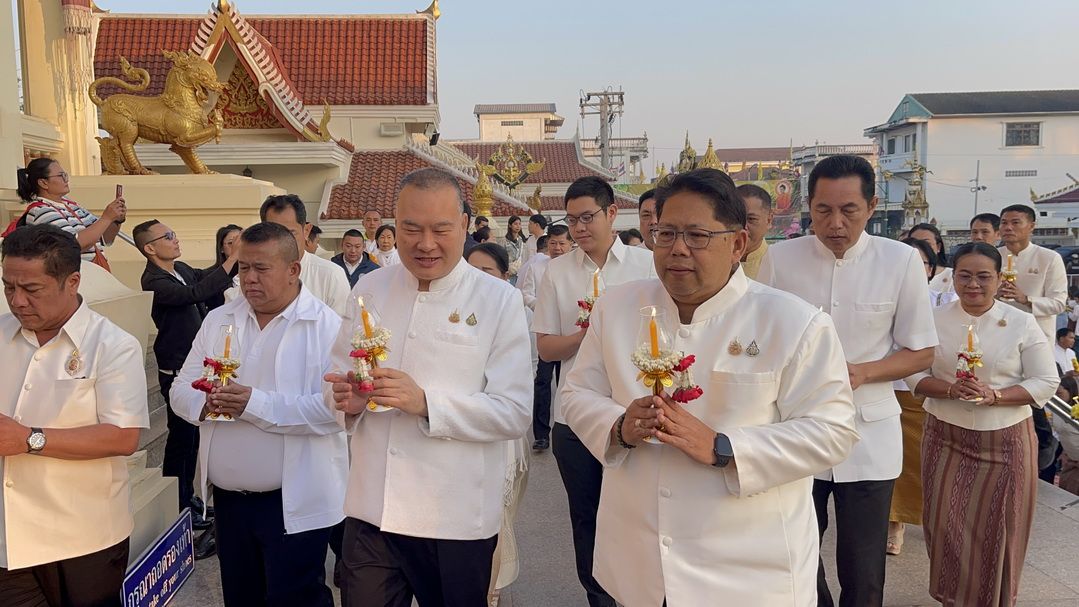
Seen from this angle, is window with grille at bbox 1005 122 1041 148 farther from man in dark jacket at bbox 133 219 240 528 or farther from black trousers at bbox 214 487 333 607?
black trousers at bbox 214 487 333 607

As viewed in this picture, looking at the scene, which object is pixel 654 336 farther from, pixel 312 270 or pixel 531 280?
pixel 531 280

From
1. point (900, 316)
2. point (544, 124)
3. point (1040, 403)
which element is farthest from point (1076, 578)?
point (544, 124)

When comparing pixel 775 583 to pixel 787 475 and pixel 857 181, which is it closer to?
pixel 787 475

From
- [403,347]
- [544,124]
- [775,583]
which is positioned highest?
[544,124]

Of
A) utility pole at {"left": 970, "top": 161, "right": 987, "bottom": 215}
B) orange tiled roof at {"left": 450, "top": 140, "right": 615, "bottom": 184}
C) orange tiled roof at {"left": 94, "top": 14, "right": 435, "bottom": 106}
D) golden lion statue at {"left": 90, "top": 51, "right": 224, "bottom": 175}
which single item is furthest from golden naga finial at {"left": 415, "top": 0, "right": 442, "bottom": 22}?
utility pole at {"left": 970, "top": 161, "right": 987, "bottom": 215}

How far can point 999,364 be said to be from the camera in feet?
13.5

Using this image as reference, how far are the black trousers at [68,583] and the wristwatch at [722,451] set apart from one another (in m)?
2.11

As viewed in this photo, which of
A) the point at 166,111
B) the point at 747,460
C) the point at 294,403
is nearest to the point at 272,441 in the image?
the point at 294,403

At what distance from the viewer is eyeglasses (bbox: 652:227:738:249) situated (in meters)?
2.26

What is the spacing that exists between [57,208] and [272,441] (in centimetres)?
330

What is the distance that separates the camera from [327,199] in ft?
55.8

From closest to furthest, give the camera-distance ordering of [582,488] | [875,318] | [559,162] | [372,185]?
[875,318] → [582,488] → [372,185] → [559,162]

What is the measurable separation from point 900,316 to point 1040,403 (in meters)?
1.15

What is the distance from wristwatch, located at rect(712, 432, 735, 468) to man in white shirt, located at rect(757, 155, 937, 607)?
140 cm
